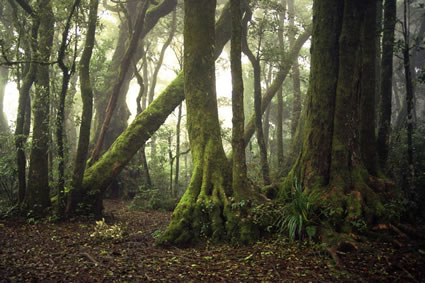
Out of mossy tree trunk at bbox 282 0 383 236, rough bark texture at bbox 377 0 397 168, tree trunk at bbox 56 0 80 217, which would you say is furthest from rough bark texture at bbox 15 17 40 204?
rough bark texture at bbox 377 0 397 168

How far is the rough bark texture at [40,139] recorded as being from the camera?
26.5 ft

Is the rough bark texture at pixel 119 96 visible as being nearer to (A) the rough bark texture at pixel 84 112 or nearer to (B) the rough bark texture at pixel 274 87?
(B) the rough bark texture at pixel 274 87

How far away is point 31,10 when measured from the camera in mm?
7961

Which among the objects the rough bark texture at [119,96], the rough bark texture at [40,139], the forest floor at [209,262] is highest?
the rough bark texture at [119,96]

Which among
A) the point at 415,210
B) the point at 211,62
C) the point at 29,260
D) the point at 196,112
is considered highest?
the point at 211,62

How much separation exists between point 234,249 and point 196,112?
3.63 meters

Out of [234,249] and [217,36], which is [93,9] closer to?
[217,36]

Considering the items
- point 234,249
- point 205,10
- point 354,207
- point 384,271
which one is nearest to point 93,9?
point 205,10

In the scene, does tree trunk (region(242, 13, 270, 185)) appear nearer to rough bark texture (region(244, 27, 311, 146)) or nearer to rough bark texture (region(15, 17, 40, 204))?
rough bark texture (region(244, 27, 311, 146))

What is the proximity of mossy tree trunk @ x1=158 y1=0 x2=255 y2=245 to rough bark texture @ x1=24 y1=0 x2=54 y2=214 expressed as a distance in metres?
3.89

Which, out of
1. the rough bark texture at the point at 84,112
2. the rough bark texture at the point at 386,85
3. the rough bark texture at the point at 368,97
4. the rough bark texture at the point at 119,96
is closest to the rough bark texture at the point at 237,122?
the rough bark texture at the point at 368,97

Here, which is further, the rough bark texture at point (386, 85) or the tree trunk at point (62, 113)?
the rough bark texture at point (386, 85)

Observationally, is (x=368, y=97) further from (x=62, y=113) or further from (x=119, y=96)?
(x=119, y=96)

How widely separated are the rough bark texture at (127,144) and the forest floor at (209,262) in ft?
8.74
